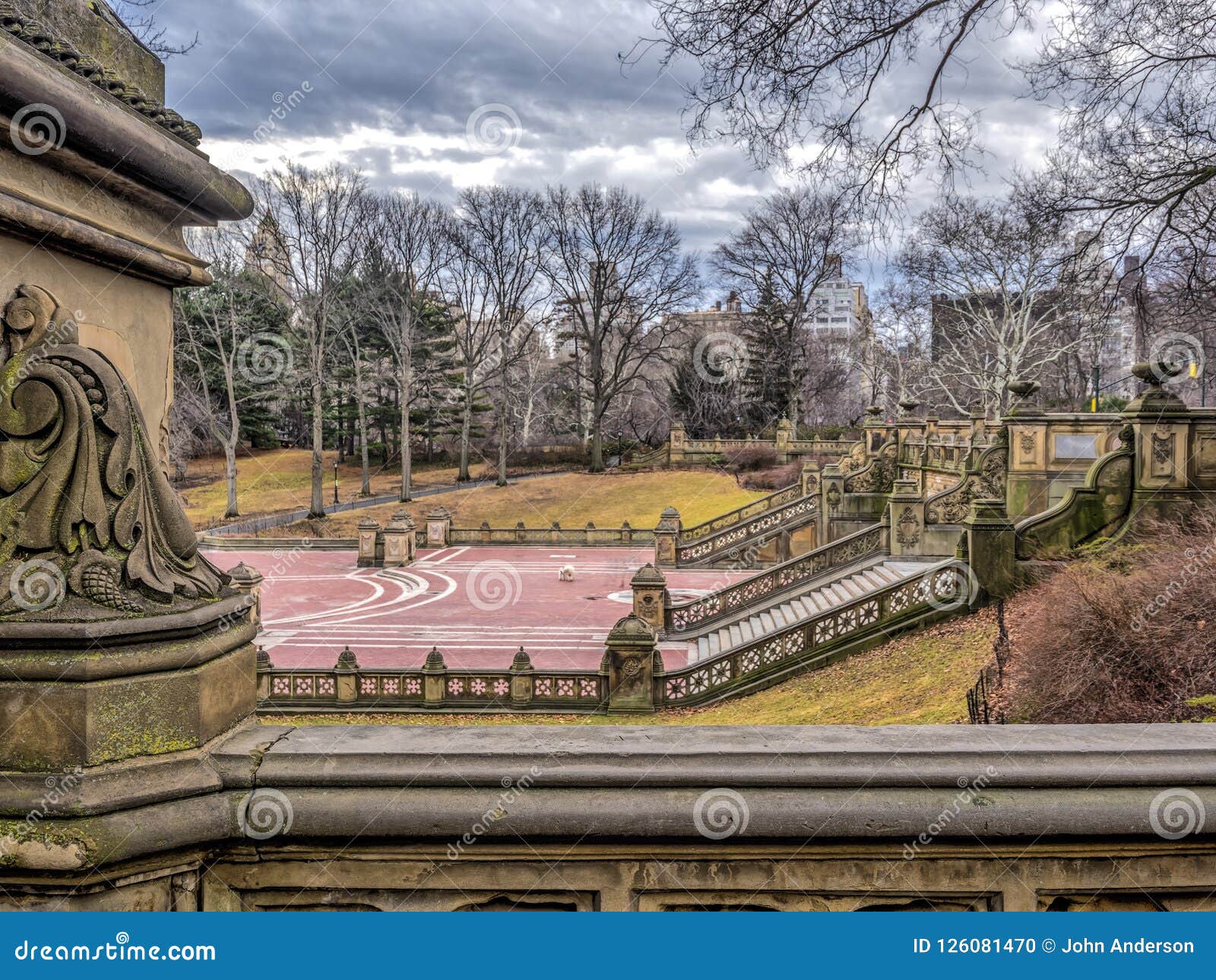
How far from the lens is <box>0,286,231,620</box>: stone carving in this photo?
6.95ft

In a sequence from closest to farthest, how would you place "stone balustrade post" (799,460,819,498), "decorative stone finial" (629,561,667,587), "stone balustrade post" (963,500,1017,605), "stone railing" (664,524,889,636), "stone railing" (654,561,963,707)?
"stone balustrade post" (963,500,1017,605)
"stone railing" (654,561,963,707)
"decorative stone finial" (629,561,667,587)
"stone railing" (664,524,889,636)
"stone balustrade post" (799,460,819,498)

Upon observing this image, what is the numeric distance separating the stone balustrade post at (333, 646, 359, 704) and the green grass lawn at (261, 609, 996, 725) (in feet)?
1.57

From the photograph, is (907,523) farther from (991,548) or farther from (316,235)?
(316,235)

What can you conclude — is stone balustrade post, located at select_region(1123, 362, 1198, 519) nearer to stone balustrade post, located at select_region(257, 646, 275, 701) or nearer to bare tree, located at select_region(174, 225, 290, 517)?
stone balustrade post, located at select_region(257, 646, 275, 701)

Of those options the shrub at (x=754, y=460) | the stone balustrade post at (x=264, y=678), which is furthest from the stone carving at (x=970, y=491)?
the shrub at (x=754, y=460)

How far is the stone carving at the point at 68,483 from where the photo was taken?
2.12 m

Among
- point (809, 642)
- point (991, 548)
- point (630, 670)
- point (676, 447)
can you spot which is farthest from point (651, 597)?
point (676, 447)

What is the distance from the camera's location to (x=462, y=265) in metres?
47.4

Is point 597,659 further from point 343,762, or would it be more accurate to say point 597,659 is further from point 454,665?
point 343,762

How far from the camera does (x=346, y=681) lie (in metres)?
15.1

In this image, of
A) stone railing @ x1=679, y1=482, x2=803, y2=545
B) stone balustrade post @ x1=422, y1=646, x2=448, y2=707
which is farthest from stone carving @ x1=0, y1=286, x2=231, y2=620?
stone railing @ x1=679, y1=482, x2=803, y2=545

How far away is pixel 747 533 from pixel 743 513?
139 inches

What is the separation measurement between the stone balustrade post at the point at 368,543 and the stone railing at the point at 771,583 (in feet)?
51.4

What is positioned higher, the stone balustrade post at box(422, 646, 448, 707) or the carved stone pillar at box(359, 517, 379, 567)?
the carved stone pillar at box(359, 517, 379, 567)
